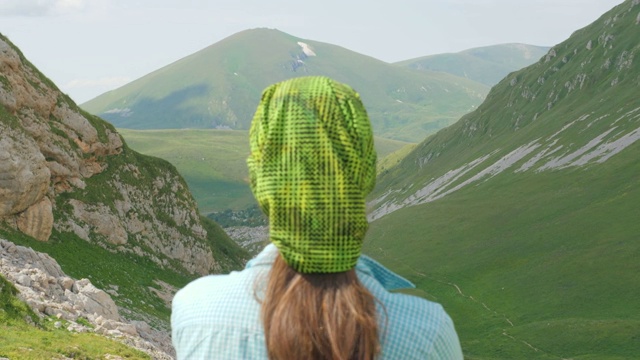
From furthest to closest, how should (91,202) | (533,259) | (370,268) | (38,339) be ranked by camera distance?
1. (533,259)
2. (91,202)
3. (38,339)
4. (370,268)

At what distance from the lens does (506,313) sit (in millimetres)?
90625

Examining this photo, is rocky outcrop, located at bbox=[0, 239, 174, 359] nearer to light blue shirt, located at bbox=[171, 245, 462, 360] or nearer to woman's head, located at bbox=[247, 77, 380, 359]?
light blue shirt, located at bbox=[171, 245, 462, 360]

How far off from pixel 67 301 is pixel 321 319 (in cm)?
3023

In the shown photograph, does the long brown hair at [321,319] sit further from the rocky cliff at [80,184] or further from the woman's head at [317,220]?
the rocky cliff at [80,184]

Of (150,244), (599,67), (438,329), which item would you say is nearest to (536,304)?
(150,244)

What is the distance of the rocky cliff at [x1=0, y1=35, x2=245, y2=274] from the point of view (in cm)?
4647

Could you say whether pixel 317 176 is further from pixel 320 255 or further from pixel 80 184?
pixel 80 184

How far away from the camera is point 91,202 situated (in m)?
56.6

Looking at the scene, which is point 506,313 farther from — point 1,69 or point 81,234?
point 1,69

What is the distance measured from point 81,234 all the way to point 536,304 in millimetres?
61373

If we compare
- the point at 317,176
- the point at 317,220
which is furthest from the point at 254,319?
the point at 317,176

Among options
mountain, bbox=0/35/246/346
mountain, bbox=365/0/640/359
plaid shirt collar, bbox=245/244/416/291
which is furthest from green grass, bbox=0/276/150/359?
mountain, bbox=365/0/640/359

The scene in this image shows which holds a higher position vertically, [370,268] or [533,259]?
[370,268]

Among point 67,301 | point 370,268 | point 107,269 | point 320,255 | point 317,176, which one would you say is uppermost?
point 317,176
